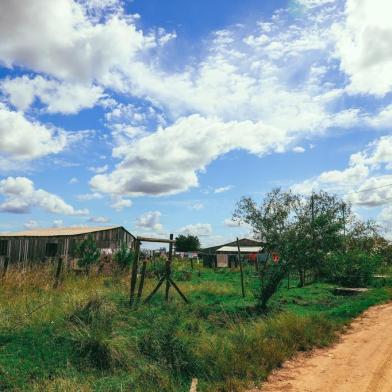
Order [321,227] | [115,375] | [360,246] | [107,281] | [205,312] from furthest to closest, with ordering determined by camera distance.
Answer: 1. [360,246]
2. [107,281]
3. [321,227]
4. [205,312]
5. [115,375]

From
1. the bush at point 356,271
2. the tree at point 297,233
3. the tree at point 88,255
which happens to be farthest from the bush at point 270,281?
the tree at point 88,255

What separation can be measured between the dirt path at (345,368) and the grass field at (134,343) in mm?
280

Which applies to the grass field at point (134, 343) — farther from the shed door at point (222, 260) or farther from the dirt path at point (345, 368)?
the shed door at point (222, 260)

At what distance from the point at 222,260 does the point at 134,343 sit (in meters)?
37.3

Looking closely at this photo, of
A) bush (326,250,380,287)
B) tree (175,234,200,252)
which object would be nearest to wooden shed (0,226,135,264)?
bush (326,250,380,287)

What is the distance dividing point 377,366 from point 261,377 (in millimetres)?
2057

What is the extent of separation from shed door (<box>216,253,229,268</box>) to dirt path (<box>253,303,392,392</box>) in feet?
113

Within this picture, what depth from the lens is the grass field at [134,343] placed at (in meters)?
6.00

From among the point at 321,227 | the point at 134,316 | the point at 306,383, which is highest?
the point at 321,227

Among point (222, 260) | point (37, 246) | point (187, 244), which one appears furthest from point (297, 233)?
point (187, 244)

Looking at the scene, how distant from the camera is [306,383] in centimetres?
611

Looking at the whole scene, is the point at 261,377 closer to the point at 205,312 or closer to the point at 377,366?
the point at 377,366

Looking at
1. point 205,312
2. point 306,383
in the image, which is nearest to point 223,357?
point 306,383

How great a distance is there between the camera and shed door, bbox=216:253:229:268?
144ft
